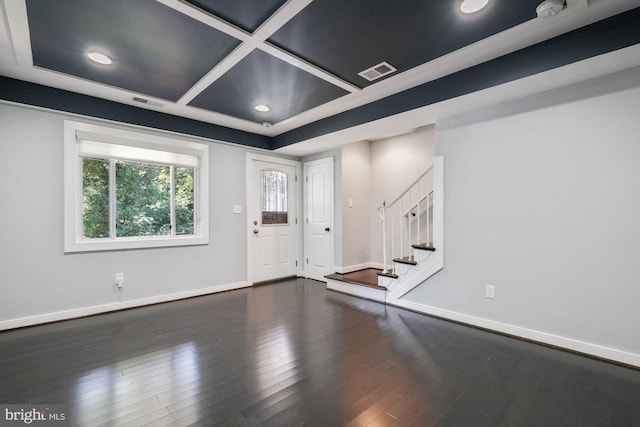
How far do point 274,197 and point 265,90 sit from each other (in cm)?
240

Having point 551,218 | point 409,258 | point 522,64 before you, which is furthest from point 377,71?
point 409,258

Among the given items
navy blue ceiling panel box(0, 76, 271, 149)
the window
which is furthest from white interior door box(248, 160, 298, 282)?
navy blue ceiling panel box(0, 76, 271, 149)

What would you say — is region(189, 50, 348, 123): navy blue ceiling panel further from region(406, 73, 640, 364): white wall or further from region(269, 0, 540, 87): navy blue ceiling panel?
region(406, 73, 640, 364): white wall

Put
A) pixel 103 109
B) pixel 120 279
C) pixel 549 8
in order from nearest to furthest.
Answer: pixel 549 8, pixel 103 109, pixel 120 279

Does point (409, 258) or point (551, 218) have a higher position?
point (551, 218)

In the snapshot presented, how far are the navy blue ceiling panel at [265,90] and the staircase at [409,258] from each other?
1.70m

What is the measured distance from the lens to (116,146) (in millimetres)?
3605

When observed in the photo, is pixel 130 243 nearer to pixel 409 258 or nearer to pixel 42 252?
pixel 42 252

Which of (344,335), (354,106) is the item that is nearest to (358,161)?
(354,106)

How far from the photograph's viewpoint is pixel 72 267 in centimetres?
327

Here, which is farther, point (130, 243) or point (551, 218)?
point (130, 243)

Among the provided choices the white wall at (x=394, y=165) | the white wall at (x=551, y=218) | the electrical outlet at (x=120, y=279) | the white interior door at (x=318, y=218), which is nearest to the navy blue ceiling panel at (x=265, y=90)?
the white interior door at (x=318, y=218)

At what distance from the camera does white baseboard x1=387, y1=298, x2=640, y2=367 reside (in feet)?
7.51

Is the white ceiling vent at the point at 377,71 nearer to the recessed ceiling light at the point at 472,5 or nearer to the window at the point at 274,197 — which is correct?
the recessed ceiling light at the point at 472,5
